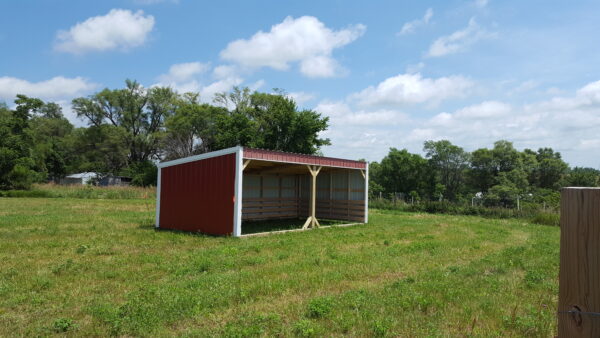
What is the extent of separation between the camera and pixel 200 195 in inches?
523

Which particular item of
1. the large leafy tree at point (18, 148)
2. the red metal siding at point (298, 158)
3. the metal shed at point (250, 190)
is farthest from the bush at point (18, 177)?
the red metal siding at point (298, 158)

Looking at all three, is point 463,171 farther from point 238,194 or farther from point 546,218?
point 238,194

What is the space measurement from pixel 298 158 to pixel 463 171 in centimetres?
4313

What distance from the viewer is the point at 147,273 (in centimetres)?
712

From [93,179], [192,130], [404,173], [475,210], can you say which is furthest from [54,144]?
[475,210]

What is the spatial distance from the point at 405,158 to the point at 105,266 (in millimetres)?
45741

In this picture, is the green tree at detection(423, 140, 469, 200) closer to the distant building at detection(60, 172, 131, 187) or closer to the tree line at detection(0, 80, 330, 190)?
the tree line at detection(0, 80, 330, 190)

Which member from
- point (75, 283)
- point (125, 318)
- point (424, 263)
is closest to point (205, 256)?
point (75, 283)

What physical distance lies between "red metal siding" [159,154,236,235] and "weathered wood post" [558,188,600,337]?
11.2m

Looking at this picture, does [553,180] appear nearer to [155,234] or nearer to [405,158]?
[405,158]

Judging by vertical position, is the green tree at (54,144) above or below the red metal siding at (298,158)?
above

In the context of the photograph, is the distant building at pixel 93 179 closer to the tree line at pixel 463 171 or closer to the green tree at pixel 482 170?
the tree line at pixel 463 171

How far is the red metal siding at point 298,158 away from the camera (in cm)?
1263

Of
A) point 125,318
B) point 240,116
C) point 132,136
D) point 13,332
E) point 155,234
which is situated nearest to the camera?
point 13,332
